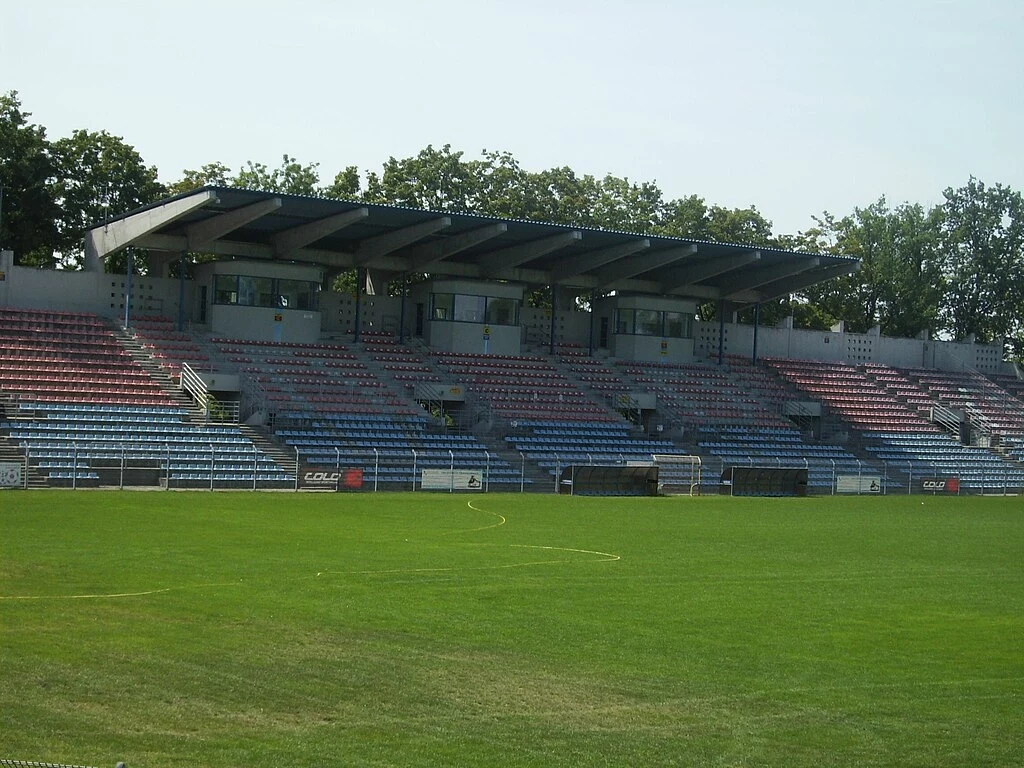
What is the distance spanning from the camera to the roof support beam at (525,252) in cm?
5512

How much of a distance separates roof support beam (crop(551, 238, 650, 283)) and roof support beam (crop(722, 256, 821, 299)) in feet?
27.3

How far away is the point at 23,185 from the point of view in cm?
5909

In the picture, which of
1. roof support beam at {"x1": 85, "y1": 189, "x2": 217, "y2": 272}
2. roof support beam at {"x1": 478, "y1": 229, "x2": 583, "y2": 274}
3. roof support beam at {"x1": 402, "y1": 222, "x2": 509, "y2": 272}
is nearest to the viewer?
roof support beam at {"x1": 85, "y1": 189, "x2": 217, "y2": 272}

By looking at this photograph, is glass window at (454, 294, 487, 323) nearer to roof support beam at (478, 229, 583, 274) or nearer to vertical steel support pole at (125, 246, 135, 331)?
roof support beam at (478, 229, 583, 274)

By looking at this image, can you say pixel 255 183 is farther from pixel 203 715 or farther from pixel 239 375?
pixel 203 715

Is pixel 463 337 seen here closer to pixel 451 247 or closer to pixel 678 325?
pixel 451 247

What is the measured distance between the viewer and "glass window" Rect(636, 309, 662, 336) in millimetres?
64375

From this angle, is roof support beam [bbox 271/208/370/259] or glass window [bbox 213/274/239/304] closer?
roof support beam [bbox 271/208/370/259]

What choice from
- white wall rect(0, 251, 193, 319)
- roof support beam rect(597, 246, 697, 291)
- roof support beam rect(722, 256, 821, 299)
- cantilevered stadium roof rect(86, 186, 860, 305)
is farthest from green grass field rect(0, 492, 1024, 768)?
roof support beam rect(722, 256, 821, 299)

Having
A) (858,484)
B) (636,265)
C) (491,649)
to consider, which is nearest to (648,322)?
(636,265)

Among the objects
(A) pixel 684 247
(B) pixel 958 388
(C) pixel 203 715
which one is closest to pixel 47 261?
(A) pixel 684 247

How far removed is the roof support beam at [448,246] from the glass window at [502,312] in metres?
3.20

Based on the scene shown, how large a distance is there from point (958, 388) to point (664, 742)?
65.3 meters

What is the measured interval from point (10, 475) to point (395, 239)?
21.0 meters
